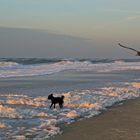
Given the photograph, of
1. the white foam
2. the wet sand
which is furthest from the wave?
the wet sand

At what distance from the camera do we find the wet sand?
8820mm

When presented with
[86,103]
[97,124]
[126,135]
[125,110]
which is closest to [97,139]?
[126,135]

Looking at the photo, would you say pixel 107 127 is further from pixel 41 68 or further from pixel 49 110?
pixel 41 68

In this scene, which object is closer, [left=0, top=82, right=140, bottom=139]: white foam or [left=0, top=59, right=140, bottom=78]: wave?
[left=0, top=82, right=140, bottom=139]: white foam

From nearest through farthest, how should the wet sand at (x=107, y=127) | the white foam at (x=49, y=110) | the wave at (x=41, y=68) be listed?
the wet sand at (x=107, y=127) → the white foam at (x=49, y=110) → the wave at (x=41, y=68)

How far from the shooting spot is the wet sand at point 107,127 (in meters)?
8.82

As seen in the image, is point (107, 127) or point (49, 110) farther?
point (49, 110)

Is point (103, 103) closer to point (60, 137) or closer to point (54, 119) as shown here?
point (54, 119)

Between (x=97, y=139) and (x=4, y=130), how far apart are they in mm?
2360

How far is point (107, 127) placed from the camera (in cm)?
992

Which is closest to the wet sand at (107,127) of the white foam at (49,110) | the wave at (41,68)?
the white foam at (49,110)

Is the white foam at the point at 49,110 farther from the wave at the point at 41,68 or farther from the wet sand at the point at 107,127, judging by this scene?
the wave at the point at 41,68

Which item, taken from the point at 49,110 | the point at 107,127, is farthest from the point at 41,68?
the point at 107,127

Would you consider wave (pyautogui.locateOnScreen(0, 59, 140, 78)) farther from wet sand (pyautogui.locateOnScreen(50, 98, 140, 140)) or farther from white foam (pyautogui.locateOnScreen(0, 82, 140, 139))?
wet sand (pyautogui.locateOnScreen(50, 98, 140, 140))
